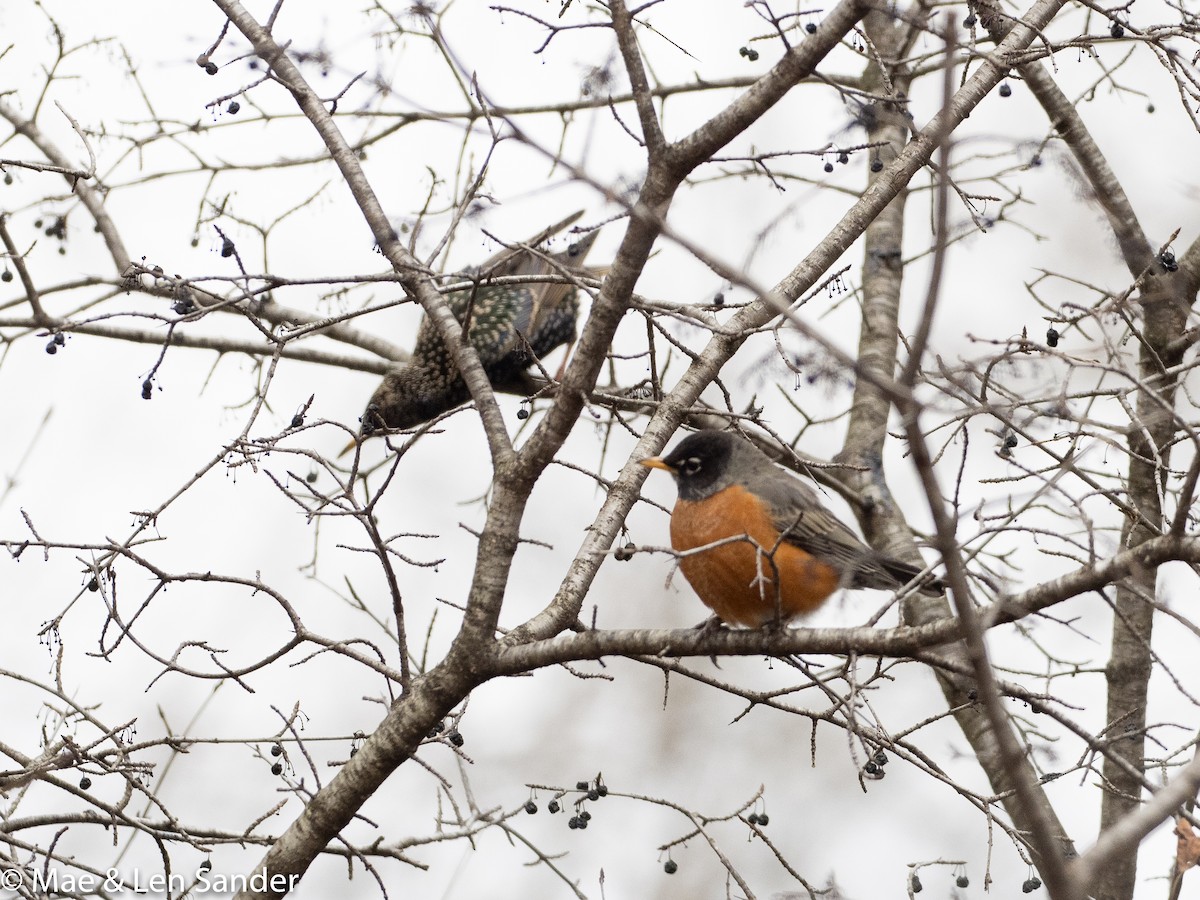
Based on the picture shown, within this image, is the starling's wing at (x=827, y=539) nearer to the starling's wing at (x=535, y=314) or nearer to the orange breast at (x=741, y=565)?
the orange breast at (x=741, y=565)

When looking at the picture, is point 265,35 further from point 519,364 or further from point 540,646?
point 519,364

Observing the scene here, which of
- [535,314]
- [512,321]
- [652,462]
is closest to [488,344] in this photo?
[512,321]

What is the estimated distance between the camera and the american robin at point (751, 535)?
3.78 m

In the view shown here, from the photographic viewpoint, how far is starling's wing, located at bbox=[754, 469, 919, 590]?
4020 millimetres

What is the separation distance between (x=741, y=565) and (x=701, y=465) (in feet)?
2.23

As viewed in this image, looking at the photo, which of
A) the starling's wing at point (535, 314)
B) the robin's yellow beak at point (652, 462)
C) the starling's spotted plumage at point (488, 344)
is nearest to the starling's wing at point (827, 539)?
the robin's yellow beak at point (652, 462)

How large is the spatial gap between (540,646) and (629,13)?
1.49 metres

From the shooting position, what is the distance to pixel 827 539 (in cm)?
413

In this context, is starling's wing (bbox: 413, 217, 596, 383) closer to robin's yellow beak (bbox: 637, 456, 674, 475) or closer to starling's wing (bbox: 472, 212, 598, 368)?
starling's wing (bbox: 472, 212, 598, 368)

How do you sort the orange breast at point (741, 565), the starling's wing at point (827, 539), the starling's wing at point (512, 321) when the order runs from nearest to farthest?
1. the orange breast at point (741, 565)
2. the starling's wing at point (827, 539)
3. the starling's wing at point (512, 321)

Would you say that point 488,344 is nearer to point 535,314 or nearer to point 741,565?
point 535,314

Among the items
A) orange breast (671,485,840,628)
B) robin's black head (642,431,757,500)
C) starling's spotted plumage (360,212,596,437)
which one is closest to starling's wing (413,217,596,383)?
starling's spotted plumage (360,212,596,437)

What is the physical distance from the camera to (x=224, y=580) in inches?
125

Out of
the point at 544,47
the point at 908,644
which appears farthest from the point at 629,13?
the point at 908,644
